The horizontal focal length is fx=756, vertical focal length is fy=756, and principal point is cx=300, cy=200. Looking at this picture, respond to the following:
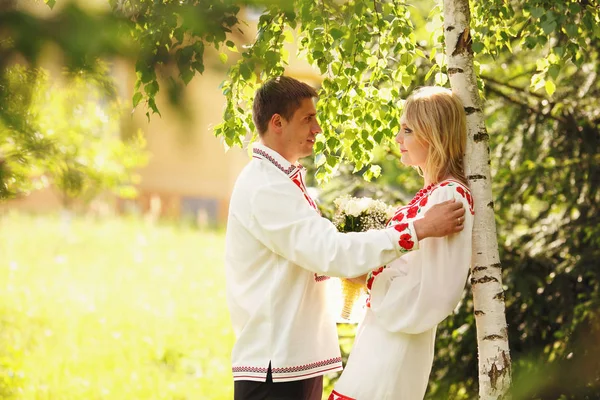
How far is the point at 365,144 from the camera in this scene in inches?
134

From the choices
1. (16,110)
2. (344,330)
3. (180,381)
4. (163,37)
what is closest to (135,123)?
(16,110)

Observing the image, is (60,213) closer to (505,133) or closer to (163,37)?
(505,133)

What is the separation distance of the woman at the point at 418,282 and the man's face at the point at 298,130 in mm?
363

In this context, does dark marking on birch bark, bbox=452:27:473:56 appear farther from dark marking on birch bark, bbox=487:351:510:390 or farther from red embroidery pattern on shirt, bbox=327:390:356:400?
red embroidery pattern on shirt, bbox=327:390:356:400

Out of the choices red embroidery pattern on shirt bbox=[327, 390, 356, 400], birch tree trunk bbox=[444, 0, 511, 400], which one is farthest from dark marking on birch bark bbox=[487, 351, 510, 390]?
red embroidery pattern on shirt bbox=[327, 390, 356, 400]

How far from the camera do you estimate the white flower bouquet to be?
8.87 feet

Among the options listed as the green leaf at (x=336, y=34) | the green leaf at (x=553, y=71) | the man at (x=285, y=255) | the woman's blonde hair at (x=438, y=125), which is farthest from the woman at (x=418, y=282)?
the green leaf at (x=553, y=71)

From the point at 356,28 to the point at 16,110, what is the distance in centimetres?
186

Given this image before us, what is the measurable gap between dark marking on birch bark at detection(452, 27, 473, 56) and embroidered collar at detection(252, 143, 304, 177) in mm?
700

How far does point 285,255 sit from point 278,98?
59cm

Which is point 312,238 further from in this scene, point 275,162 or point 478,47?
point 478,47

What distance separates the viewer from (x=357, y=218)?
2.72m

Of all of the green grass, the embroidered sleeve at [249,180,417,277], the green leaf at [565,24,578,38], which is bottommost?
the green grass

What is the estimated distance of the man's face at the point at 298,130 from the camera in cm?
274
